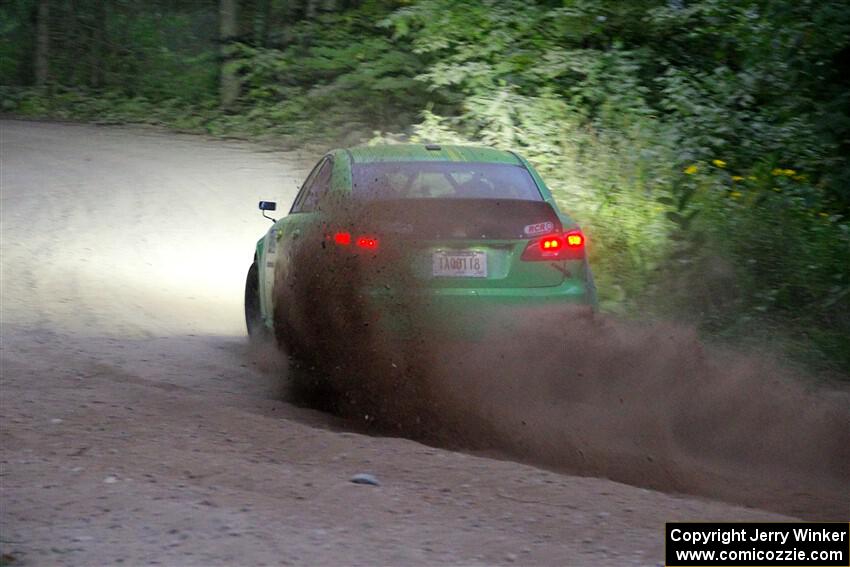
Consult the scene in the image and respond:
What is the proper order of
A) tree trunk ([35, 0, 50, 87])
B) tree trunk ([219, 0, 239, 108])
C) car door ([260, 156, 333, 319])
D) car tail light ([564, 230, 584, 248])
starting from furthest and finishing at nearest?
tree trunk ([35, 0, 50, 87]) → tree trunk ([219, 0, 239, 108]) → car door ([260, 156, 333, 319]) → car tail light ([564, 230, 584, 248])

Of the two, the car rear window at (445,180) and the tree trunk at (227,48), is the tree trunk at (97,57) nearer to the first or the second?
the tree trunk at (227,48)

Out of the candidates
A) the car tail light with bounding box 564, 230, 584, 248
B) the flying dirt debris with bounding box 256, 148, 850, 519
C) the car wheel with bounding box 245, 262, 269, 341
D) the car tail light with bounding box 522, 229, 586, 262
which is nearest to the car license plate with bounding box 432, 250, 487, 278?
the flying dirt debris with bounding box 256, 148, 850, 519

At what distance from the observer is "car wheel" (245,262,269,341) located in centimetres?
1040

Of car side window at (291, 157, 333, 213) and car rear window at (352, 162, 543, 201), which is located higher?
car rear window at (352, 162, 543, 201)

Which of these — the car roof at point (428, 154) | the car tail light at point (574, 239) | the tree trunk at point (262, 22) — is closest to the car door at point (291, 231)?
the car roof at point (428, 154)

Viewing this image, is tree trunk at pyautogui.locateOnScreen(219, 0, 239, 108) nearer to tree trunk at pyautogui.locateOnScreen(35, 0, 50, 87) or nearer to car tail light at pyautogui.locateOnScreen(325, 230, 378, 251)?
tree trunk at pyautogui.locateOnScreen(35, 0, 50, 87)

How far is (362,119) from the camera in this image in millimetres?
21938

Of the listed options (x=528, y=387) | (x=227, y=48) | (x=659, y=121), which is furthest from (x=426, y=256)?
(x=227, y=48)

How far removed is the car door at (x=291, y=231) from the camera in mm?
8797

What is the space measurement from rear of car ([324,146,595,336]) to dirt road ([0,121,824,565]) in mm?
931

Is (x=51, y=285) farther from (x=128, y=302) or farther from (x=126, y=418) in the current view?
(x=126, y=418)

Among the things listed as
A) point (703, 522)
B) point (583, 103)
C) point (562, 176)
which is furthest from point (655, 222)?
point (703, 522)

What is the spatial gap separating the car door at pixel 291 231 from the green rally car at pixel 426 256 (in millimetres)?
50

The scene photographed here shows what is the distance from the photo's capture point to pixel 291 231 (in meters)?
9.08
